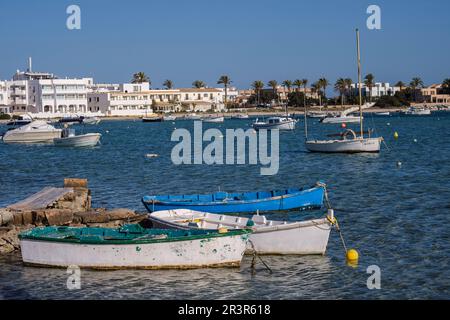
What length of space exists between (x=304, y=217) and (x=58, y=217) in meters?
9.48

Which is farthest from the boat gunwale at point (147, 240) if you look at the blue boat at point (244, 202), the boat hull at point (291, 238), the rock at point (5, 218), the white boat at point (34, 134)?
the white boat at point (34, 134)

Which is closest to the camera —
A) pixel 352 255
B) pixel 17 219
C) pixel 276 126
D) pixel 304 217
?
pixel 352 255

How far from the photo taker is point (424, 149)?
68.9 meters

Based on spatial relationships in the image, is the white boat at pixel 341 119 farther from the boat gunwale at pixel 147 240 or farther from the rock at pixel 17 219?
the boat gunwale at pixel 147 240

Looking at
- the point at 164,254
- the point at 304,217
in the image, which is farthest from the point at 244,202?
the point at 164,254

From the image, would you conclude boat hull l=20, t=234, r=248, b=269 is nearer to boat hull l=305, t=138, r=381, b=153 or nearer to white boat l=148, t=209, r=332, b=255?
white boat l=148, t=209, r=332, b=255

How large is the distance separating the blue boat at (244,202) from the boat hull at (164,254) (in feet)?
23.4

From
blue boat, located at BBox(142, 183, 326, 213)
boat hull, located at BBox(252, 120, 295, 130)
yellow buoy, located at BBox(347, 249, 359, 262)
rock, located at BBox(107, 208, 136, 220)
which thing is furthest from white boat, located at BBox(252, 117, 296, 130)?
yellow buoy, located at BBox(347, 249, 359, 262)

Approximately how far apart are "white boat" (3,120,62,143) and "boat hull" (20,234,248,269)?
69446 mm

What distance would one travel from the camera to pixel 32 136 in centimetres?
8812

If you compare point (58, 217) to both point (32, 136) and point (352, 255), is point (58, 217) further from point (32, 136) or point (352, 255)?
point (32, 136)

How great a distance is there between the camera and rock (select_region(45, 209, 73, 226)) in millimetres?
24625

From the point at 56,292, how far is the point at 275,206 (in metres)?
11.9

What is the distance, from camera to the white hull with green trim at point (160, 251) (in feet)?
64.2
